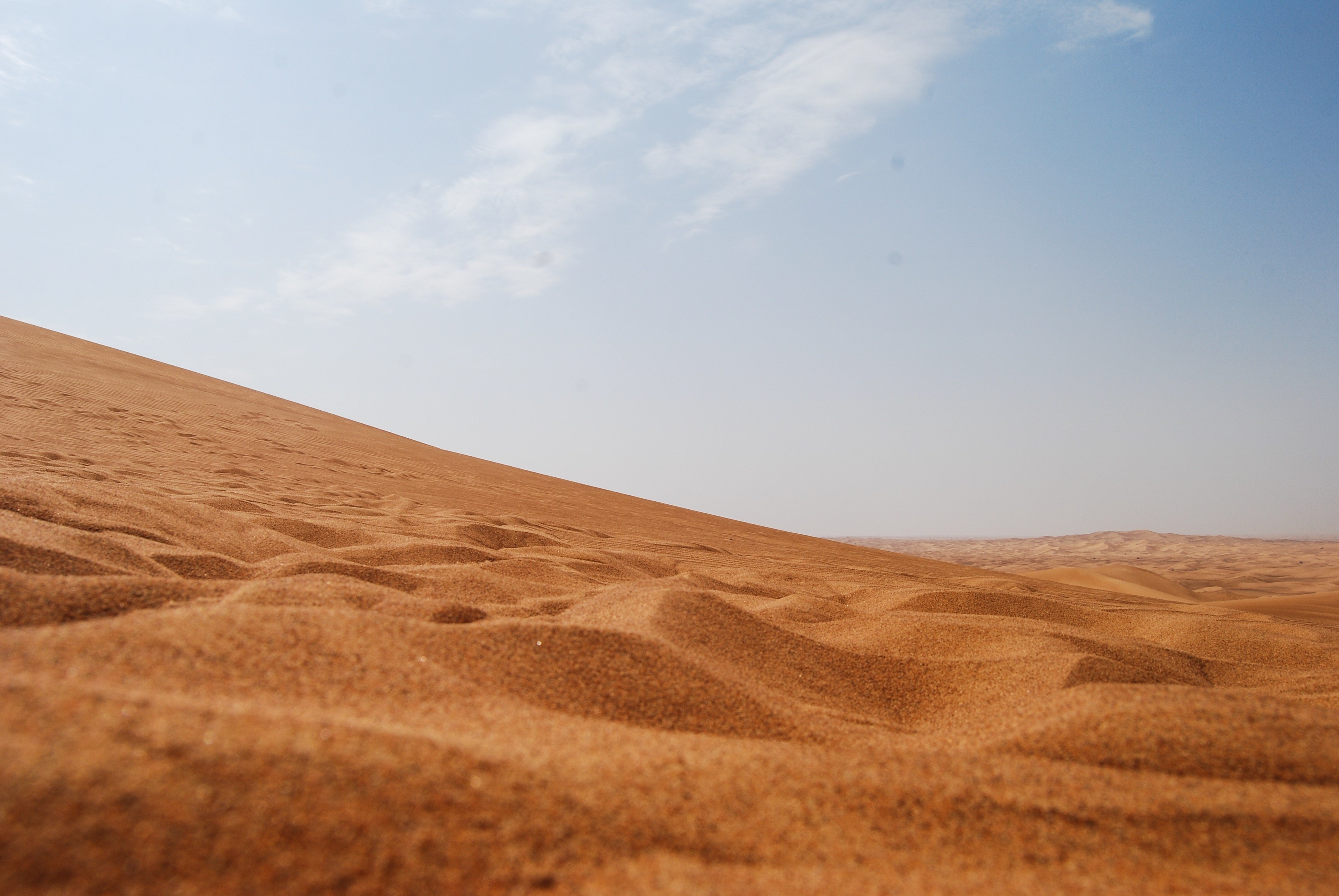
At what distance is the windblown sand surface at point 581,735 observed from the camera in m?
0.74

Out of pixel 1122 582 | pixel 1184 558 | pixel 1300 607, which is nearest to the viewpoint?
pixel 1300 607

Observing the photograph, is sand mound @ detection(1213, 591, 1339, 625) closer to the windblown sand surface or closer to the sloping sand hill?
the sloping sand hill

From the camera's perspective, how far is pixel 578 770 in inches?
37.4

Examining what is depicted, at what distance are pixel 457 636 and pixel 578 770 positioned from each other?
2.11ft

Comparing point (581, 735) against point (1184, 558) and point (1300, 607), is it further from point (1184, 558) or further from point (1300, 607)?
point (1184, 558)

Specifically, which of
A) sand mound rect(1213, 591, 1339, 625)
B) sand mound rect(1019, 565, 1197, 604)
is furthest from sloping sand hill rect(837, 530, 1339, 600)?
sand mound rect(1213, 591, 1339, 625)

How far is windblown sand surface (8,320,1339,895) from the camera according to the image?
2.42 feet

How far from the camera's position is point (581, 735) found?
114 cm

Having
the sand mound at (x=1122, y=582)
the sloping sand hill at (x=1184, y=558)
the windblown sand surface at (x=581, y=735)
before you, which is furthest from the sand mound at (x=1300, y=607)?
the windblown sand surface at (x=581, y=735)

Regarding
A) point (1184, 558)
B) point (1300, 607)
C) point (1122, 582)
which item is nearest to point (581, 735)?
point (1300, 607)

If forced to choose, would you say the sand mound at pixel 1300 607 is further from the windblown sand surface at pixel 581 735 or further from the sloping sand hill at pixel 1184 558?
the windblown sand surface at pixel 581 735

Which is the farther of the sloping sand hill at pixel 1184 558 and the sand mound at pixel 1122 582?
the sloping sand hill at pixel 1184 558

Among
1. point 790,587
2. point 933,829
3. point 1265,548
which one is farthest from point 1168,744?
point 1265,548

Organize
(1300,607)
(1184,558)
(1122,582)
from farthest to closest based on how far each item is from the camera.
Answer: (1184,558) → (1122,582) → (1300,607)
